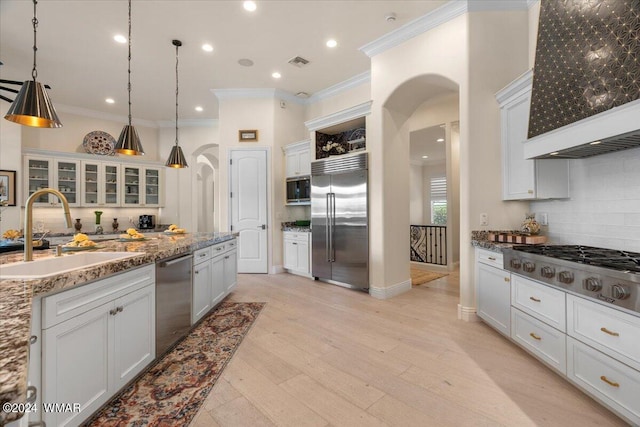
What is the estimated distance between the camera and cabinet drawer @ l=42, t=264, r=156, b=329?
4.48ft

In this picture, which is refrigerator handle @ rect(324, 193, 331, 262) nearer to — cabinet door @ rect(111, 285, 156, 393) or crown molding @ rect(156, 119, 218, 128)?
cabinet door @ rect(111, 285, 156, 393)

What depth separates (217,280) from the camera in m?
3.48

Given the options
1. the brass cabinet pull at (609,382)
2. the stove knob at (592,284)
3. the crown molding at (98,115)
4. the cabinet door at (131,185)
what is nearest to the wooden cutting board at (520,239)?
the stove knob at (592,284)

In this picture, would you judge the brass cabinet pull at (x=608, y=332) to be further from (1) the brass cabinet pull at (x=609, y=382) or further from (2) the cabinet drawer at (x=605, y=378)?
(1) the brass cabinet pull at (x=609, y=382)

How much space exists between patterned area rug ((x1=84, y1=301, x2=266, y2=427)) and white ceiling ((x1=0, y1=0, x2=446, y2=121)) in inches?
141

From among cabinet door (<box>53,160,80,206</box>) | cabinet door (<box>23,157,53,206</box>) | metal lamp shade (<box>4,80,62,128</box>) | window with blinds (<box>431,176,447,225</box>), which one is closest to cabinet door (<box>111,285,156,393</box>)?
metal lamp shade (<box>4,80,62,128</box>)

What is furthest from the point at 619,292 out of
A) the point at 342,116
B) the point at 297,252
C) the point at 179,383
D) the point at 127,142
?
the point at 297,252

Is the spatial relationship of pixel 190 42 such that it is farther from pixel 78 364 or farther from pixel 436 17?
pixel 78 364

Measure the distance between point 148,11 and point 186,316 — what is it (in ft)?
11.2

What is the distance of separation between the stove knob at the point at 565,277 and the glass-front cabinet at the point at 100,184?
24.9 ft

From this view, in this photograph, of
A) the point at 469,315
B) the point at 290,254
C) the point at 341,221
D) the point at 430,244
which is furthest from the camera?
the point at 430,244

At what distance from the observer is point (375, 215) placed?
4.11 metres

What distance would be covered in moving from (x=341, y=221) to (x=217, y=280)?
→ 2.00 m

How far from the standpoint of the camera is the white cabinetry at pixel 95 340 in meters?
1.37
